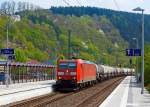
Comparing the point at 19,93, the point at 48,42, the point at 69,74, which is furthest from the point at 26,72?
the point at 48,42

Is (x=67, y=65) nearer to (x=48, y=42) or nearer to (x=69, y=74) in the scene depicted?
(x=69, y=74)

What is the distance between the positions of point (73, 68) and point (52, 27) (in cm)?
12586

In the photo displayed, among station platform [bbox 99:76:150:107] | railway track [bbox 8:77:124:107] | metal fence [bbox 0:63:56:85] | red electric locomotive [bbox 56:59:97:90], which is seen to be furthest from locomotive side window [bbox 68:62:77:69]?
metal fence [bbox 0:63:56:85]

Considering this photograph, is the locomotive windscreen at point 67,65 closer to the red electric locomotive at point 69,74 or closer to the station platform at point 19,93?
the red electric locomotive at point 69,74

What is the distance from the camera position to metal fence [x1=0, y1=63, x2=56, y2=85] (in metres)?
60.1

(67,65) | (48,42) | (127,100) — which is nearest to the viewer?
(127,100)

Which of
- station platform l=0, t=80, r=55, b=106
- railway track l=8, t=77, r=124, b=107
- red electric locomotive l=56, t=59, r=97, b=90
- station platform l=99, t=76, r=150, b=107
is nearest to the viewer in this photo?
station platform l=99, t=76, r=150, b=107

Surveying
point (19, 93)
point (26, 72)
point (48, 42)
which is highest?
point (48, 42)

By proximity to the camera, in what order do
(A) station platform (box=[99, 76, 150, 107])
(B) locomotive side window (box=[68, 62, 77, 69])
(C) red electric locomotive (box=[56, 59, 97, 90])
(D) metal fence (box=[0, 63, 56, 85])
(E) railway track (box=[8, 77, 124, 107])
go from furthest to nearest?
(D) metal fence (box=[0, 63, 56, 85]), (B) locomotive side window (box=[68, 62, 77, 69]), (C) red electric locomotive (box=[56, 59, 97, 90]), (E) railway track (box=[8, 77, 124, 107]), (A) station platform (box=[99, 76, 150, 107])

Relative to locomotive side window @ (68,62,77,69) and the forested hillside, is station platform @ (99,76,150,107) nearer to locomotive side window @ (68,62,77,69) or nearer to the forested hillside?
locomotive side window @ (68,62,77,69)

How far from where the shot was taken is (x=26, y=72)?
68188 mm

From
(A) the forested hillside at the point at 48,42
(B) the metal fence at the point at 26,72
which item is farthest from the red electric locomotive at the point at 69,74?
(A) the forested hillside at the point at 48,42

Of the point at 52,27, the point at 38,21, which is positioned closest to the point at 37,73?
the point at 52,27

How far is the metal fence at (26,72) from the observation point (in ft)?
197
